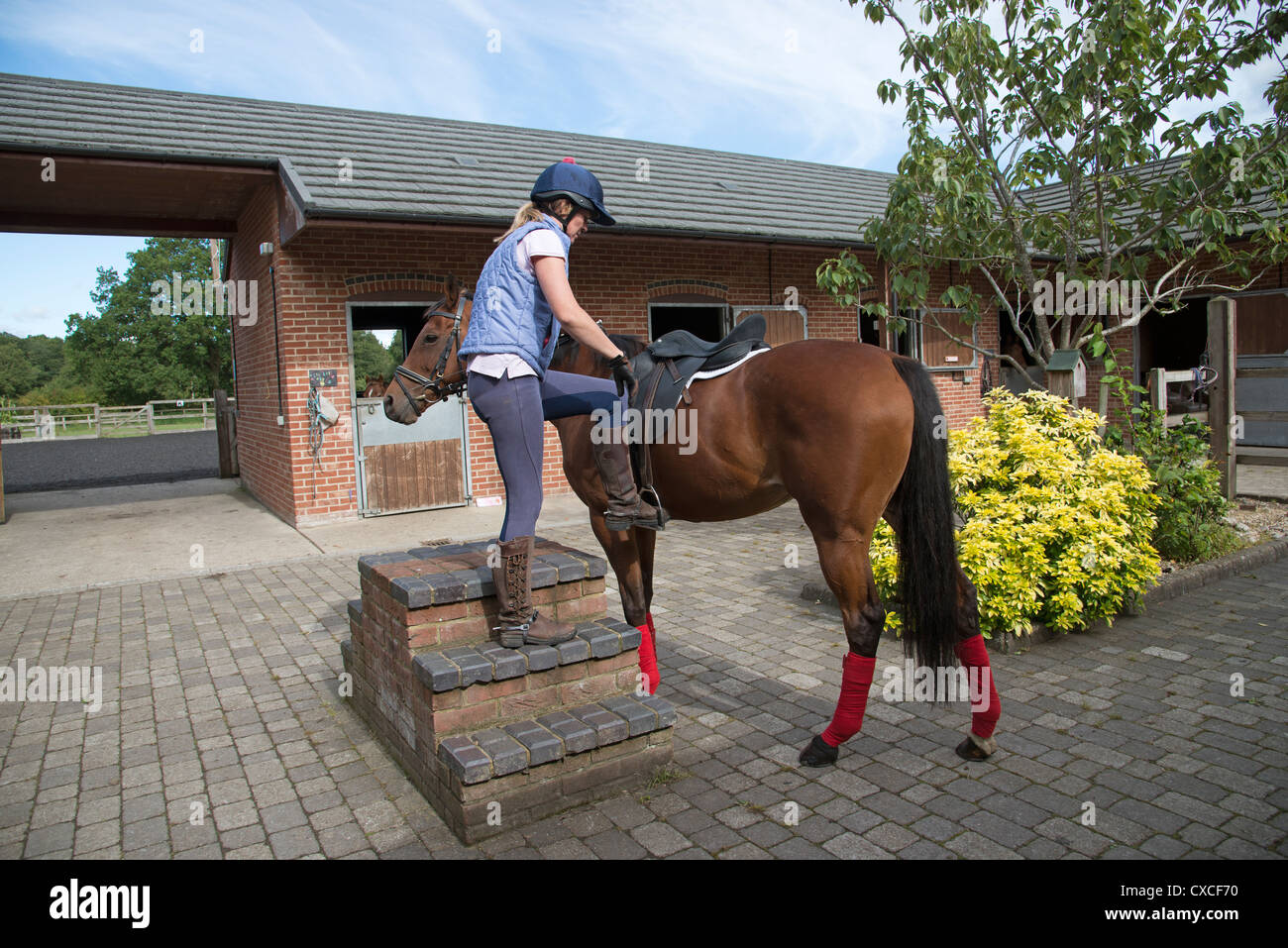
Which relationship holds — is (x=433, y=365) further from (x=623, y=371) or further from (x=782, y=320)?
(x=782, y=320)

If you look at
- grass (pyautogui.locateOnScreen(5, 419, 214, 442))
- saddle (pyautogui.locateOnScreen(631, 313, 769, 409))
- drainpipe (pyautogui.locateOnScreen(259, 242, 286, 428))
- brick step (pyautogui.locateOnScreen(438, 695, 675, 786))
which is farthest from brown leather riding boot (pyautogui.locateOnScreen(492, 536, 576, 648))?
grass (pyautogui.locateOnScreen(5, 419, 214, 442))

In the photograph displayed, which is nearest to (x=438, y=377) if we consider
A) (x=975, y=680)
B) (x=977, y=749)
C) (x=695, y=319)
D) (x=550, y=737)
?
(x=550, y=737)

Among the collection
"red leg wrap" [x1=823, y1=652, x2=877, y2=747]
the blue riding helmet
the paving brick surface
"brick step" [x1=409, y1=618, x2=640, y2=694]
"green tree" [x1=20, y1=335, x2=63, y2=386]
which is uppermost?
"green tree" [x1=20, y1=335, x2=63, y2=386]

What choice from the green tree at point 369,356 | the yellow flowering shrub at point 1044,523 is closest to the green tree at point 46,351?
the green tree at point 369,356

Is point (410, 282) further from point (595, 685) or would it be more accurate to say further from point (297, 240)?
point (595, 685)

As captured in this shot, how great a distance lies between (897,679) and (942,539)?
1.16 metres

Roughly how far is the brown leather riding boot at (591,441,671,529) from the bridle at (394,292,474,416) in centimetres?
76

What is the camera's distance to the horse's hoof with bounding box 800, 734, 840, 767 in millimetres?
3463

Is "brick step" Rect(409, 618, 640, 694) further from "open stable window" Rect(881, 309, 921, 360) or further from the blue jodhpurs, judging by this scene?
"open stable window" Rect(881, 309, 921, 360)

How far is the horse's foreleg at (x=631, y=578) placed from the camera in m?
3.97

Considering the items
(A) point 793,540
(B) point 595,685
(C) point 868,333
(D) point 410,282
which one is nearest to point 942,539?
(B) point 595,685

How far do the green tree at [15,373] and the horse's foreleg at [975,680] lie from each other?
74.2m

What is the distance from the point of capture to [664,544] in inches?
330

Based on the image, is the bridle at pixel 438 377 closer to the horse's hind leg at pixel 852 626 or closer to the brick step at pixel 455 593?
the brick step at pixel 455 593
